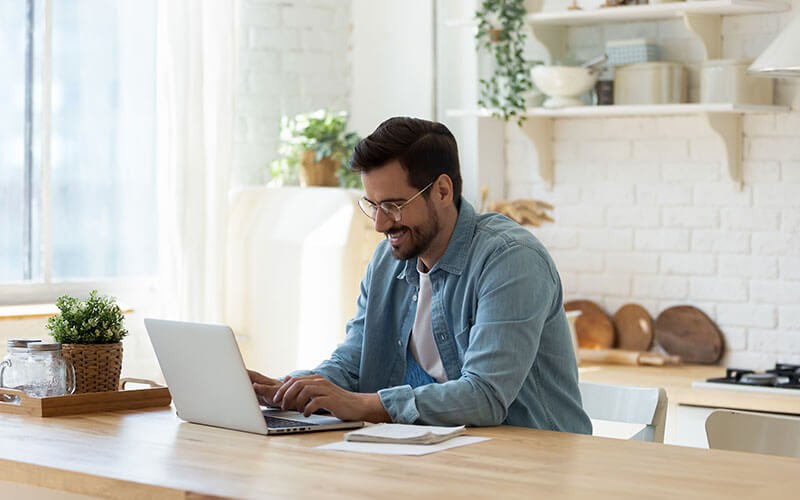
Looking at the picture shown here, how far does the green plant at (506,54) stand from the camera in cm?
452

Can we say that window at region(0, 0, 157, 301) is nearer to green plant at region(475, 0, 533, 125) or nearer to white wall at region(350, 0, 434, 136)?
white wall at region(350, 0, 434, 136)

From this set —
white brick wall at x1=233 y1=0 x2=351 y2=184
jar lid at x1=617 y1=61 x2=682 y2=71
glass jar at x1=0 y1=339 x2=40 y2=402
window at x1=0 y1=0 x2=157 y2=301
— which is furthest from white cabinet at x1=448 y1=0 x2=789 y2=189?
glass jar at x1=0 y1=339 x2=40 y2=402

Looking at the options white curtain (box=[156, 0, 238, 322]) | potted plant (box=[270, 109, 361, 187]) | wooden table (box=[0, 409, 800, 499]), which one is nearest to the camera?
wooden table (box=[0, 409, 800, 499])

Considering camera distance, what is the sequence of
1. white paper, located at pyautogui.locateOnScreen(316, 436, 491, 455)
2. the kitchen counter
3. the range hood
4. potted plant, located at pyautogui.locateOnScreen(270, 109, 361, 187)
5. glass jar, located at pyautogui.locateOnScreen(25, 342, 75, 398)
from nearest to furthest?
1. white paper, located at pyautogui.locateOnScreen(316, 436, 491, 455)
2. glass jar, located at pyautogui.locateOnScreen(25, 342, 75, 398)
3. the range hood
4. the kitchen counter
5. potted plant, located at pyautogui.locateOnScreen(270, 109, 361, 187)

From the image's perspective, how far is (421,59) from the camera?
198 inches

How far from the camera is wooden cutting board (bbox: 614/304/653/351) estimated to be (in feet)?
14.9

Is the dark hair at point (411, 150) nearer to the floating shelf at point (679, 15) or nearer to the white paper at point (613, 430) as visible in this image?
the white paper at point (613, 430)

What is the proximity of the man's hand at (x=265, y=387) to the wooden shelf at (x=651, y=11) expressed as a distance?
224 cm

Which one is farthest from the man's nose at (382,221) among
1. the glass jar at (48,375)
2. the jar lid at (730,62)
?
the jar lid at (730,62)

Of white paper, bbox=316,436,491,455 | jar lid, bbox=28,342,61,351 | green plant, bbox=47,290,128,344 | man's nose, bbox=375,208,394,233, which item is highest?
man's nose, bbox=375,208,394,233

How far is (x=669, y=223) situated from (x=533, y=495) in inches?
112

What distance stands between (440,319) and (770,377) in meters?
1.59

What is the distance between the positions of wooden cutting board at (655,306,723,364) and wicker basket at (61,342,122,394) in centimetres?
235

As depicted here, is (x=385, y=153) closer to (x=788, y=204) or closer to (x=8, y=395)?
(x=8, y=395)
